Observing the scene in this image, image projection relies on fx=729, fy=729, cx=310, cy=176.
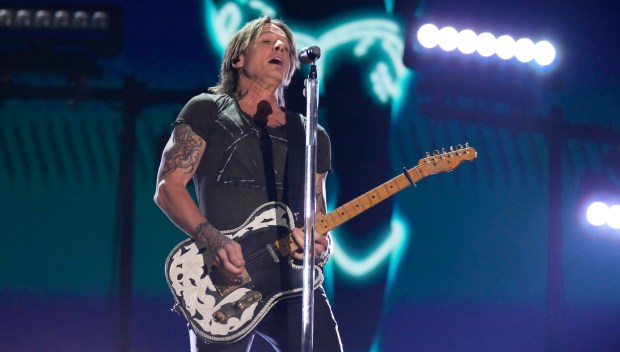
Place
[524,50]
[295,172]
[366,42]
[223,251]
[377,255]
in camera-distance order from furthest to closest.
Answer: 1. [524,50]
2. [366,42]
3. [377,255]
4. [295,172]
5. [223,251]

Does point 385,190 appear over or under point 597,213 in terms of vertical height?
under

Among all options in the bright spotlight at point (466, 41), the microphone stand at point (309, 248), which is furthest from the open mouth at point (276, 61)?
the bright spotlight at point (466, 41)

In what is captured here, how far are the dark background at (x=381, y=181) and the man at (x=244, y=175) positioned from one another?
1161 millimetres

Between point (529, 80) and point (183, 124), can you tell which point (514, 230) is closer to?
point (529, 80)

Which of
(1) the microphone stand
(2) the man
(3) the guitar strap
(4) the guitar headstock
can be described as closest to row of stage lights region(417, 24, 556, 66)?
(4) the guitar headstock

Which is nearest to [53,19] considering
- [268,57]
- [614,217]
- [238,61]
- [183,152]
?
[238,61]

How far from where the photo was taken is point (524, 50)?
15.1ft

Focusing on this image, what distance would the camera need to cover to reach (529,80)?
185 inches

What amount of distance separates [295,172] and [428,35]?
1.96 meters

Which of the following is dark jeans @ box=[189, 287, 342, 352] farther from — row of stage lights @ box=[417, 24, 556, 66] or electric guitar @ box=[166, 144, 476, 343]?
row of stage lights @ box=[417, 24, 556, 66]

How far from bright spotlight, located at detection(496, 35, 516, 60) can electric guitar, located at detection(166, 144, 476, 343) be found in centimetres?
239

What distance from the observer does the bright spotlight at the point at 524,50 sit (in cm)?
461

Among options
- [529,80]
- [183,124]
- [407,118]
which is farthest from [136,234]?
[529,80]

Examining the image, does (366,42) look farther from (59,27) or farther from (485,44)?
(59,27)
